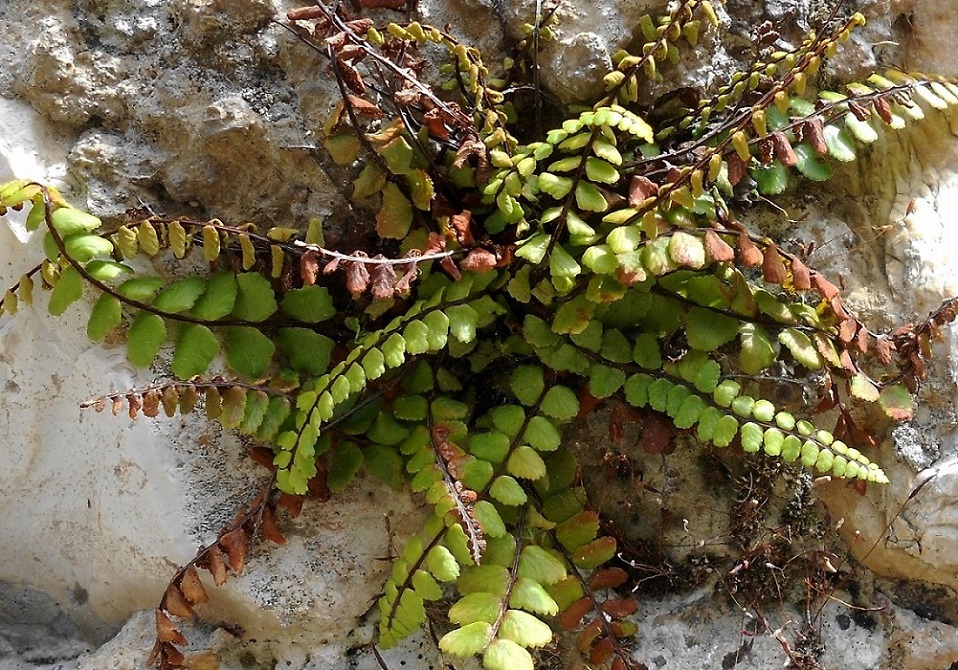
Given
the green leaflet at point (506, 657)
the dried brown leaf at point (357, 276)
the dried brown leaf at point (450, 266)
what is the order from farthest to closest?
the dried brown leaf at point (450, 266)
the dried brown leaf at point (357, 276)
the green leaflet at point (506, 657)

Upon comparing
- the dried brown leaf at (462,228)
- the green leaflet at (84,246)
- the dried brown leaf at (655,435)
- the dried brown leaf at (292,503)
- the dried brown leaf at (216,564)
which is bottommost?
the dried brown leaf at (216,564)

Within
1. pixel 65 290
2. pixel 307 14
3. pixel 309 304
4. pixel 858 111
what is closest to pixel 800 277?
pixel 858 111

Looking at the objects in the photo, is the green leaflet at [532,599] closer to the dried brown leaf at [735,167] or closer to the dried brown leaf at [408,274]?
the dried brown leaf at [408,274]

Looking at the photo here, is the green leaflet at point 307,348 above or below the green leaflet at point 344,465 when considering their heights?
above

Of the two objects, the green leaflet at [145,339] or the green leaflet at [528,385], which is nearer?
the green leaflet at [145,339]

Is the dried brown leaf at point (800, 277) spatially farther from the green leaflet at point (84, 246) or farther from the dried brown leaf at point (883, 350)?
the green leaflet at point (84, 246)

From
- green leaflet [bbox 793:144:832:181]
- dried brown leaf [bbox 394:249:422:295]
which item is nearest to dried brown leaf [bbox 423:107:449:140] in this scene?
dried brown leaf [bbox 394:249:422:295]

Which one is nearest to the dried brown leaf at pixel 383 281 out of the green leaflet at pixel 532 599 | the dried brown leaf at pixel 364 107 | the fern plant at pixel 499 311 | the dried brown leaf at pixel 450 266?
the fern plant at pixel 499 311

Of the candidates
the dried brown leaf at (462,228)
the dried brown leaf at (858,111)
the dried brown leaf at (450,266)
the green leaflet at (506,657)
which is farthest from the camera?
the dried brown leaf at (858,111)

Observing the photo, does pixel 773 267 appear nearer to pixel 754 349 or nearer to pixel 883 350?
pixel 754 349

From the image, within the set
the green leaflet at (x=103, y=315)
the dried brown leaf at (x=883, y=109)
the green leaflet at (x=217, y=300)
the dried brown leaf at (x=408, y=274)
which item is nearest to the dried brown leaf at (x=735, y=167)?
the dried brown leaf at (x=883, y=109)
